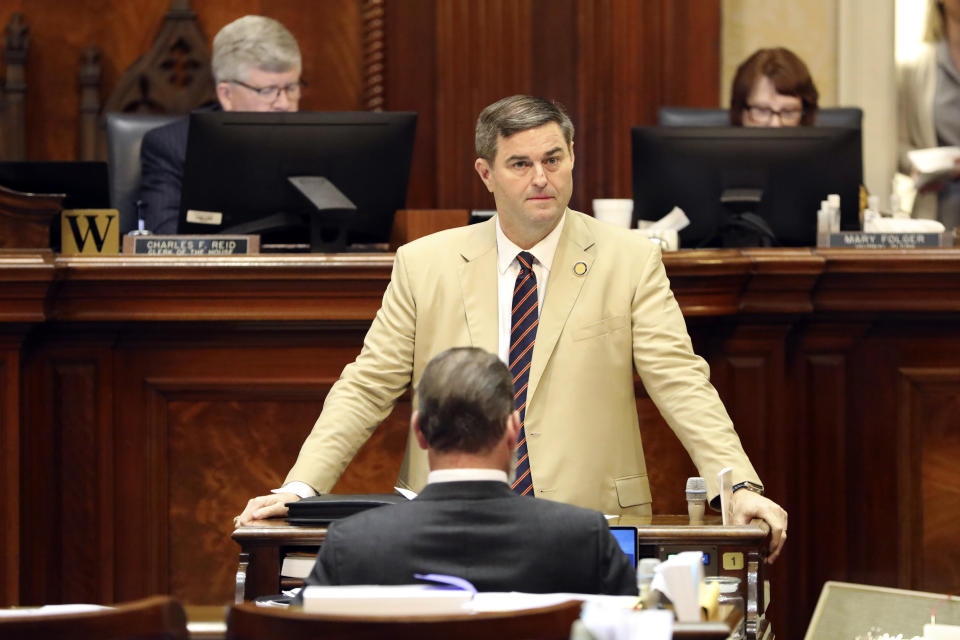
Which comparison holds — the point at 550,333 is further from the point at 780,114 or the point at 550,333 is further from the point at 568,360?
the point at 780,114

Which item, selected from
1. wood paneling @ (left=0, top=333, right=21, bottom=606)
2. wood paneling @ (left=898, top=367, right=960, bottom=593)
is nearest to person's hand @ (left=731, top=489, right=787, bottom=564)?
wood paneling @ (left=898, top=367, right=960, bottom=593)

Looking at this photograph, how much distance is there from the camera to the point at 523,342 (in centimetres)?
308

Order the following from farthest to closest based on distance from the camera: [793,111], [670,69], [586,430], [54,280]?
[670,69] → [793,111] → [54,280] → [586,430]

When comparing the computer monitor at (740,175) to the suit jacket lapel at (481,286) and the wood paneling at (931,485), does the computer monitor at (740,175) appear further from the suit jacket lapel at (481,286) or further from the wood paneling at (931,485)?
the suit jacket lapel at (481,286)

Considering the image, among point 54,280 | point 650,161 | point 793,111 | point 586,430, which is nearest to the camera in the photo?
point 586,430

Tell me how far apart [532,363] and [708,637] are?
3.93 ft

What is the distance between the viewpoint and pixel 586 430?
3033 mm

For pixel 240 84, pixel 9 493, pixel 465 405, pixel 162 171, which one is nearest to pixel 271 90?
pixel 240 84

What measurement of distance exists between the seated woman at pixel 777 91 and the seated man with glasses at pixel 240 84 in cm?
153

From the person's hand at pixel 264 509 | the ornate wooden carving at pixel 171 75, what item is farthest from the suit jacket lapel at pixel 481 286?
the ornate wooden carving at pixel 171 75

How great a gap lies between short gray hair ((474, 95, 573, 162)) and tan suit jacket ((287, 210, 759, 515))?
0.20m

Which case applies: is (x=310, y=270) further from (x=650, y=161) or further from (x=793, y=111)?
(x=793, y=111)

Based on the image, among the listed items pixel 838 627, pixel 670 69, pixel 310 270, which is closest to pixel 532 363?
pixel 310 270

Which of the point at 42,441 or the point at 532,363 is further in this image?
the point at 42,441
